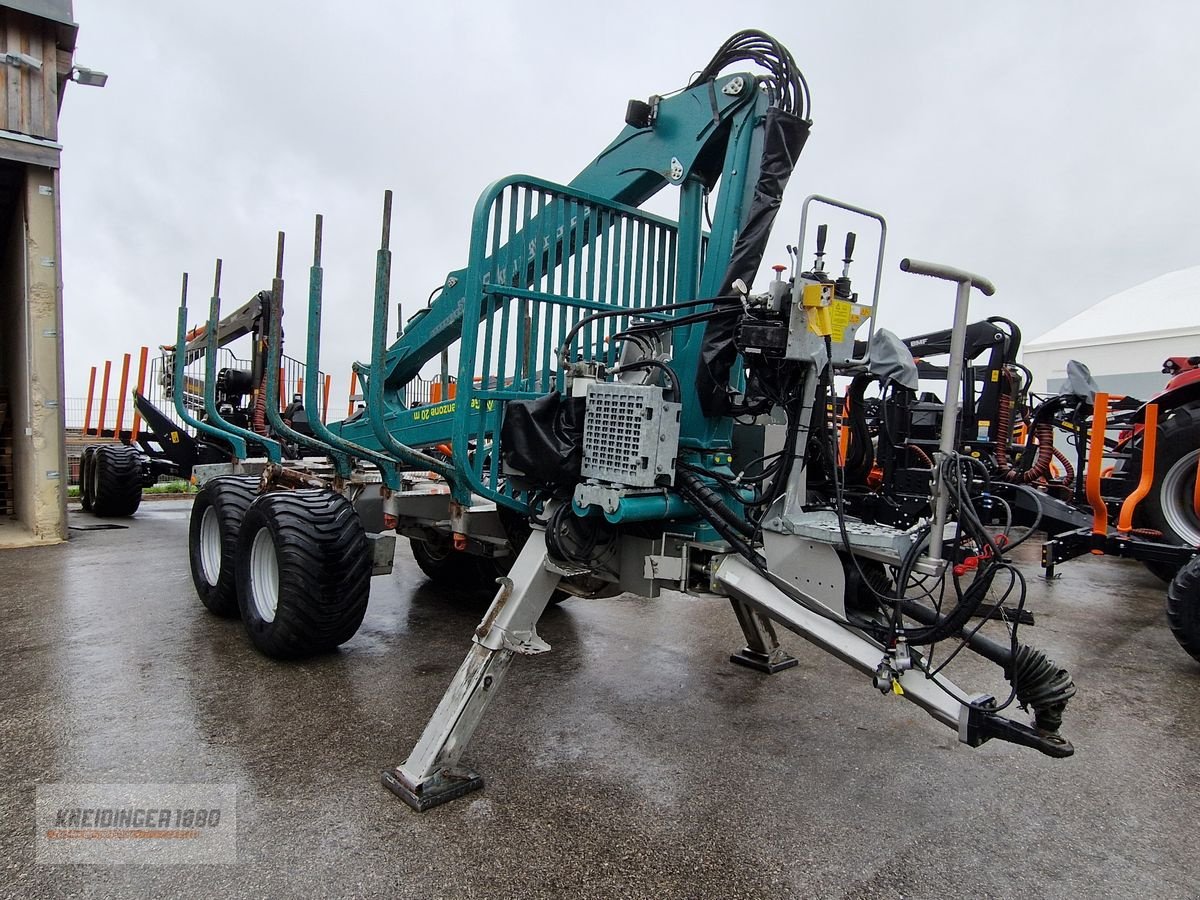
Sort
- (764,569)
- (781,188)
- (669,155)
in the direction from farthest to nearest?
(669,155), (781,188), (764,569)

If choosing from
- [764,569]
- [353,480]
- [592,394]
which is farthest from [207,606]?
[764,569]

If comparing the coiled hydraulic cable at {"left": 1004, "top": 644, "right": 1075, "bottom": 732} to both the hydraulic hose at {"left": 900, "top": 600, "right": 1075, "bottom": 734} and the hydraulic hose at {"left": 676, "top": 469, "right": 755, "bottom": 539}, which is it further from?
the hydraulic hose at {"left": 676, "top": 469, "right": 755, "bottom": 539}

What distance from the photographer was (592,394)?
3164 millimetres

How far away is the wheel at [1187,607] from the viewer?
178 inches

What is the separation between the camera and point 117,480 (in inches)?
404

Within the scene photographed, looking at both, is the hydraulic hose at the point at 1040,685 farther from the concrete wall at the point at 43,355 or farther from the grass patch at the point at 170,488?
the grass patch at the point at 170,488

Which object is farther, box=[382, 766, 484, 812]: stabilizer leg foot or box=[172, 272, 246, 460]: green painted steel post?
box=[172, 272, 246, 460]: green painted steel post

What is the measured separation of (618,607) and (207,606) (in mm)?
2944

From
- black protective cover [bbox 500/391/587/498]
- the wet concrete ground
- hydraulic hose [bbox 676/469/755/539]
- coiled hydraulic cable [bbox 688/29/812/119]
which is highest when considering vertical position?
coiled hydraulic cable [bbox 688/29/812/119]

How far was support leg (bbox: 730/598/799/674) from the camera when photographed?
14.8 feet

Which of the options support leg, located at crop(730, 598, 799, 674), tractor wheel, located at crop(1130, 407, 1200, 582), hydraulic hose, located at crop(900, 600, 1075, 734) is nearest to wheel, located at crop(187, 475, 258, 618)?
support leg, located at crop(730, 598, 799, 674)

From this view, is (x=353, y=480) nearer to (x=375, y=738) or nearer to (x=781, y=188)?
(x=375, y=738)

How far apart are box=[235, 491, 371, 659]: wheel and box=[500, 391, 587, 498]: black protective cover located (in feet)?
5.23

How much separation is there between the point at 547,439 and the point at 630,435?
0.38 meters
